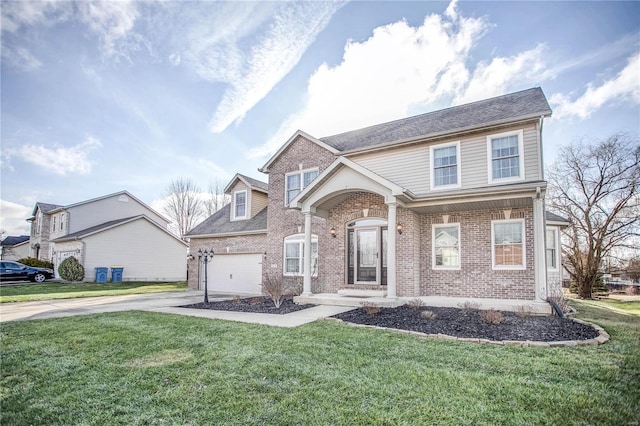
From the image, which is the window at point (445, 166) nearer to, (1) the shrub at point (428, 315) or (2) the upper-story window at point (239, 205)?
(1) the shrub at point (428, 315)

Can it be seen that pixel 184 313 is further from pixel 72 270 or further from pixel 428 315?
pixel 72 270

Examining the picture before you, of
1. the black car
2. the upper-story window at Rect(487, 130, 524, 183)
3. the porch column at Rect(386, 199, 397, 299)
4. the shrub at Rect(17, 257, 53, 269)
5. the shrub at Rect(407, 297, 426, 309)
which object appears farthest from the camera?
the shrub at Rect(17, 257, 53, 269)

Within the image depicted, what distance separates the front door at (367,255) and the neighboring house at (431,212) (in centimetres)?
4

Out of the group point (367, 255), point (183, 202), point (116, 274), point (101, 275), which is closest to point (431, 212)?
point (367, 255)

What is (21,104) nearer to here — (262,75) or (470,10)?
(262,75)

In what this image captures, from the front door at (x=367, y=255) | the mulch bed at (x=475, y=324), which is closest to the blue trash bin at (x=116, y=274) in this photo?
the front door at (x=367, y=255)

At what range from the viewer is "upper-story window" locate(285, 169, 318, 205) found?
14582mm

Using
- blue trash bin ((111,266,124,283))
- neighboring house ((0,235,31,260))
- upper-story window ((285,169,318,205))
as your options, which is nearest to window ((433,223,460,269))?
upper-story window ((285,169,318,205))

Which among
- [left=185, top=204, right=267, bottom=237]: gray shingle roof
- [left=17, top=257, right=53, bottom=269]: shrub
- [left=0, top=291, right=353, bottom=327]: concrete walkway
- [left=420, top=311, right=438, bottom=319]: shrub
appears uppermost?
[left=185, top=204, right=267, bottom=237]: gray shingle roof

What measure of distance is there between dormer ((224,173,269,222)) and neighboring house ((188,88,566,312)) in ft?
11.3

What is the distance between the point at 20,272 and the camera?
74.1 ft

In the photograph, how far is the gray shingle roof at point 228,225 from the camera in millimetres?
16594

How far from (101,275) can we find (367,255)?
63.4 feet

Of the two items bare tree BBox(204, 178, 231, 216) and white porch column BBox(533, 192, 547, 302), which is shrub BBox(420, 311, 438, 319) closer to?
white porch column BBox(533, 192, 547, 302)
